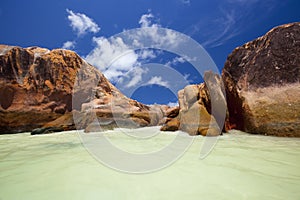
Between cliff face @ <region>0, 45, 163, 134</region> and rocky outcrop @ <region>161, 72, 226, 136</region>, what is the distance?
414 cm

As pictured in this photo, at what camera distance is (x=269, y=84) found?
19.0 ft

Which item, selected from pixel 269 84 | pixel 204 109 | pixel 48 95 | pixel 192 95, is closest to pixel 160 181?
pixel 204 109

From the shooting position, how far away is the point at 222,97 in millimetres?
6746

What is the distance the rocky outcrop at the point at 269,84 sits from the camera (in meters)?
5.07

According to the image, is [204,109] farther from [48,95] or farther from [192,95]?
[48,95]

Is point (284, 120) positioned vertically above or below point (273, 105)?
below

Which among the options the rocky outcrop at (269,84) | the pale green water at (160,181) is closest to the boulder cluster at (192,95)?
the rocky outcrop at (269,84)

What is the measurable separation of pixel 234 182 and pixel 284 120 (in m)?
4.48

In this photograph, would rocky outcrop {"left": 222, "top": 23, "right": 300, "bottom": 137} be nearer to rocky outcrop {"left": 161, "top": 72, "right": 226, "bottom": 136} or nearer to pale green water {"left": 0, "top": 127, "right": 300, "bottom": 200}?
rocky outcrop {"left": 161, "top": 72, "right": 226, "bottom": 136}

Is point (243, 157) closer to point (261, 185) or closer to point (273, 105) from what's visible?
point (261, 185)

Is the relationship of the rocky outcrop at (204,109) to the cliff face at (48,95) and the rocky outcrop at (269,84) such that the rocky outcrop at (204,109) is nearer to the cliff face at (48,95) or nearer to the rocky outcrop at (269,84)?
the rocky outcrop at (269,84)

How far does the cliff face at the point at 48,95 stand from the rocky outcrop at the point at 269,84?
614cm

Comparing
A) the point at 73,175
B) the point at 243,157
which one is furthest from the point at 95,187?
the point at 243,157

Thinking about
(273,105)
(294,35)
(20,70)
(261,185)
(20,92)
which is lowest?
(261,185)
